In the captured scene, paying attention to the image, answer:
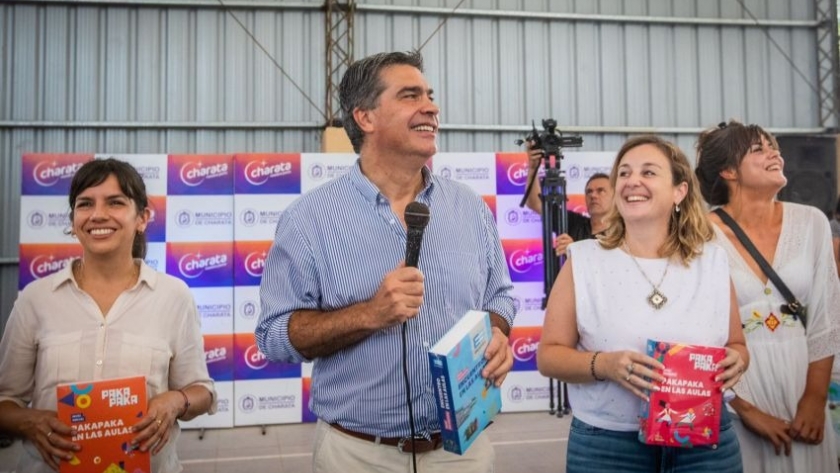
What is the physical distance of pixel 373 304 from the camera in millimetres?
1375

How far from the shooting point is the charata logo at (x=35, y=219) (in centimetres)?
526

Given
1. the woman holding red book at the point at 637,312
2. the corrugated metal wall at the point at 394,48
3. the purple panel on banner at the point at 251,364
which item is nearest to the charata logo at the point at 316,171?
the purple panel on banner at the point at 251,364

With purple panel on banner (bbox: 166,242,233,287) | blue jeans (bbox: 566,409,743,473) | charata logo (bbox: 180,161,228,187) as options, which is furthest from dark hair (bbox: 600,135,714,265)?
charata logo (bbox: 180,161,228,187)

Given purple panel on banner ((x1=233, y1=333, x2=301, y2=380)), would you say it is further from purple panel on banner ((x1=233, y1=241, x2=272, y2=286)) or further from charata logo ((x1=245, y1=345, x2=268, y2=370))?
purple panel on banner ((x1=233, y1=241, x2=272, y2=286))

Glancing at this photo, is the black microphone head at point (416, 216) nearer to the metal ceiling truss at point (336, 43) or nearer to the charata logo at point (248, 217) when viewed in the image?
the charata logo at point (248, 217)

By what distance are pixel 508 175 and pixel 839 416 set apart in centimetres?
363

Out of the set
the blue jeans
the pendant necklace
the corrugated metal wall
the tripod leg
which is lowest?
the tripod leg

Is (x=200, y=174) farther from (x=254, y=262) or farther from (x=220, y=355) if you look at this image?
(x=220, y=355)

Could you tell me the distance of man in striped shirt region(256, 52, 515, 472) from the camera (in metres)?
1.51

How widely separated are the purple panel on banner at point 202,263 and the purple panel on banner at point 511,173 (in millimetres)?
2253

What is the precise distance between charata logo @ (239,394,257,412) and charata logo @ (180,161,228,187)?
1.72 meters

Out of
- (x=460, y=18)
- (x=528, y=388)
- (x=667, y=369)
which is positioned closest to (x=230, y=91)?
(x=460, y=18)

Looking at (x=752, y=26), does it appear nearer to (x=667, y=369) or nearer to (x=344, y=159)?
(x=344, y=159)

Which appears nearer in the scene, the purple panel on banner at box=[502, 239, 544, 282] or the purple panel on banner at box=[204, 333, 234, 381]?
the purple panel on banner at box=[204, 333, 234, 381]
